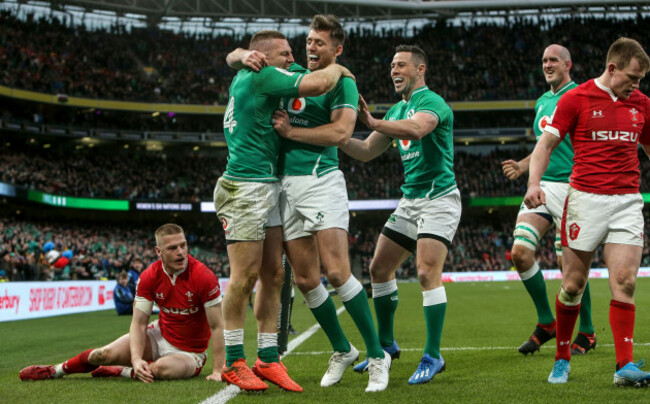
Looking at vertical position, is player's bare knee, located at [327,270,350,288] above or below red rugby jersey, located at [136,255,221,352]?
above

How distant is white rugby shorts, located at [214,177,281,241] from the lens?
4758mm

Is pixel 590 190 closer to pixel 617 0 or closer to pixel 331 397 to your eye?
pixel 331 397

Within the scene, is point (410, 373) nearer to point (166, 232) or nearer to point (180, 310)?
point (180, 310)

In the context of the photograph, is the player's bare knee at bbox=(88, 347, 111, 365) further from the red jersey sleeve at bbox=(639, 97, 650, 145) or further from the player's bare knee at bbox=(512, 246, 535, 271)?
the red jersey sleeve at bbox=(639, 97, 650, 145)

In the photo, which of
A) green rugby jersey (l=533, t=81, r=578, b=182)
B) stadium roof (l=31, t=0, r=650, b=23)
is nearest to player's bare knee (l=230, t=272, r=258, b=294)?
green rugby jersey (l=533, t=81, r=578, b=182)

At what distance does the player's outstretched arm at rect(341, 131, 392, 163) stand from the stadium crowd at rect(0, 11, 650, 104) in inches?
1579

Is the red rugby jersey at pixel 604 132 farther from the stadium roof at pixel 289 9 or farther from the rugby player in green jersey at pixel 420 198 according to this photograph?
the stadium roof at pixel 289 9

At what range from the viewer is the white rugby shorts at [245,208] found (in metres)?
4.76

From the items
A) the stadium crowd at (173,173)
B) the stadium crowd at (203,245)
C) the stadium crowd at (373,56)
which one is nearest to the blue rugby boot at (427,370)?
the stadium crowd at (203,245)

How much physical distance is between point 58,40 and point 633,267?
44.5 metres

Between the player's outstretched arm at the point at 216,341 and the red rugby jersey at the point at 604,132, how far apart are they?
2945 mm

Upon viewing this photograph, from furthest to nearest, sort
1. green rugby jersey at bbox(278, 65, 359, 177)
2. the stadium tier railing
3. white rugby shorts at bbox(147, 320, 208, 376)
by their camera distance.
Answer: the stadium tier railing
white rugby shorts at bbox(147, 320, 208, 376)
green rugby jersey at bbox(278, 65, 359, 177)

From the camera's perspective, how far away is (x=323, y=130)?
15.8 feet

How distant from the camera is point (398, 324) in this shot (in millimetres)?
11539
